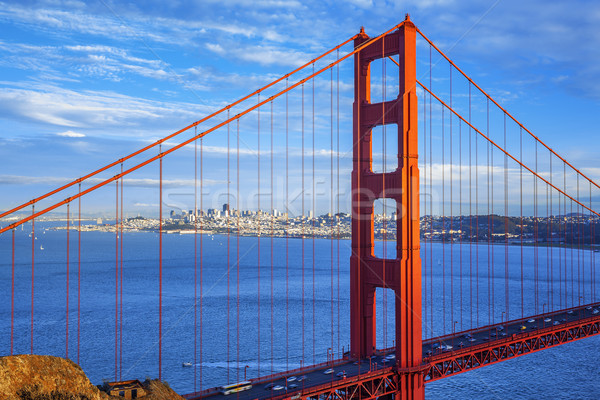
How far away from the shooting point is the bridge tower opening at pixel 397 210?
23047 mm

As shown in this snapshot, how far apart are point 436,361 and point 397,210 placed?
6.97 m

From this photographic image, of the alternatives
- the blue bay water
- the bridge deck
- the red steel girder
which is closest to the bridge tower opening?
the bridge deck

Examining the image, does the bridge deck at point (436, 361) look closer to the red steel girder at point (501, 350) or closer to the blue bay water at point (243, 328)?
the red steel girder at point (501, 350)

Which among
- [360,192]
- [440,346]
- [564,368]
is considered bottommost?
[564,368]

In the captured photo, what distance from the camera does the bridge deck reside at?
19.8 meters

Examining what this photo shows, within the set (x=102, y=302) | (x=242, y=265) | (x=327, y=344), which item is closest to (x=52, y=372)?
A: (x=327, y=344)

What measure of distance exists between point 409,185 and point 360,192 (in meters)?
2.58

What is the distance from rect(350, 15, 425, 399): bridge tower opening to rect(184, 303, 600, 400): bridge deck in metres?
0.99

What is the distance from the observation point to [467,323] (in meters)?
59.0

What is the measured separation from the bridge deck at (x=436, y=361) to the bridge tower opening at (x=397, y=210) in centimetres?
99

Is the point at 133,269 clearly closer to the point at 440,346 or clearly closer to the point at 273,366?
the point at 273,366

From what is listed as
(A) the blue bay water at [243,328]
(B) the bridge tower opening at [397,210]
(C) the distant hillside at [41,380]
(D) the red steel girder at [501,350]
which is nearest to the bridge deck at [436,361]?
(D) the red steel girder at [501,350]

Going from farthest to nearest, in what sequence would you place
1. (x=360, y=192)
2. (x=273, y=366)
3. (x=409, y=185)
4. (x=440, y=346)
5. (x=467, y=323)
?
(x=467, y=323) → (x=273, y=366) → (x=440, y=346) → (x=360, y=192) → (x=409, y=185)

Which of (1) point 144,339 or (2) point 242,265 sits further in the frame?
(2) point 242,265
